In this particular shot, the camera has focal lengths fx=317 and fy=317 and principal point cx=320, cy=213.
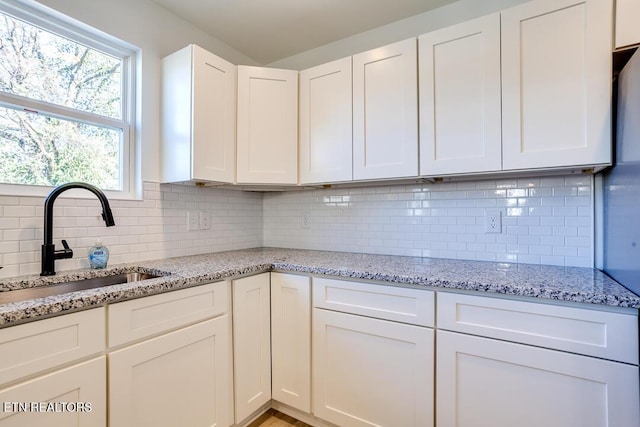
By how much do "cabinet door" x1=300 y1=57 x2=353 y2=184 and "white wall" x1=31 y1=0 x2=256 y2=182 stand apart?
0.84 meters

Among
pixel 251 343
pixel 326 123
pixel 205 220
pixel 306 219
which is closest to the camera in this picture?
pixel 251 343

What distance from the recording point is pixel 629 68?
1142 millimetres

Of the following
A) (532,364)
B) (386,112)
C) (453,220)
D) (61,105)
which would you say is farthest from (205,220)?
(532,364)

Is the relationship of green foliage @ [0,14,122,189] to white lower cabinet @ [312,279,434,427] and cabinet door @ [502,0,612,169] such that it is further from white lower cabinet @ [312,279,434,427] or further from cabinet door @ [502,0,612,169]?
cabinet door @ [502,0,612,169]

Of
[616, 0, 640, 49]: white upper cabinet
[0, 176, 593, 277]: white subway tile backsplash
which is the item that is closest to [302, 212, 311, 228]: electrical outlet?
[0, 176, 593, 277]: white subway tile backsplash

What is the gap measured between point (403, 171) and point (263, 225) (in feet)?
4.42

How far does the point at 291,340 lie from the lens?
1.70 meters

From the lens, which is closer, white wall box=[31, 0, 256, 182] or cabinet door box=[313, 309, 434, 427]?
cabinet door box=[313, 309, 434, 427]

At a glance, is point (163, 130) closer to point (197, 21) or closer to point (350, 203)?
point (197, 21)

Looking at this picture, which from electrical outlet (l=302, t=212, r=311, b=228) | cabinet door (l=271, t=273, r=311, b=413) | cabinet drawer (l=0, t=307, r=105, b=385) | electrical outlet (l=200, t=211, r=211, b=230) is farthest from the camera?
electrical outlet (l=302, t=212, r=311, b=228)

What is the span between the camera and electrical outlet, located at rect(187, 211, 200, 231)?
6.73 feet

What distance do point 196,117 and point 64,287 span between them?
3.35ft

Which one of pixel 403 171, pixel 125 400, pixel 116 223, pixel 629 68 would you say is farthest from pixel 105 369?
pixel 629 68

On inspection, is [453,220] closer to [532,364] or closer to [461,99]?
[461,99]
